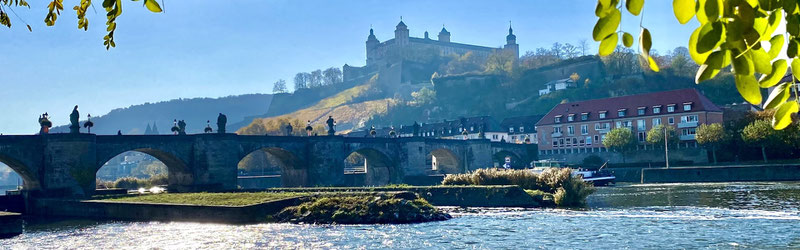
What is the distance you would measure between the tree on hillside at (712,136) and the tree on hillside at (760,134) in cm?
382

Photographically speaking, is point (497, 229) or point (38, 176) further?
point (38, 176)

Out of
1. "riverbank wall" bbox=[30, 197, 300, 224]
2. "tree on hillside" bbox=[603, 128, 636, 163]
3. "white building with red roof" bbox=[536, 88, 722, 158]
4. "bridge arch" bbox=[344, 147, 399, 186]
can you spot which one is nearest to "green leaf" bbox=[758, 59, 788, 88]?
"riverbank wall" bbox=[30, 197, 300, 224]

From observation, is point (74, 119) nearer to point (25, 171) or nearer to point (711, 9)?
point (25, 171)

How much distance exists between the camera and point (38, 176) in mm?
47594

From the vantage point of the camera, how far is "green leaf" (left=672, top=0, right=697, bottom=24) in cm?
261

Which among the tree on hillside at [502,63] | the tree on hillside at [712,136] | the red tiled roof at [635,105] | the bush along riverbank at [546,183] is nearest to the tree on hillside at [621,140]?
the red tiled roof at [635,105]

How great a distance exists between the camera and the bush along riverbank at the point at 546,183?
39.5 m

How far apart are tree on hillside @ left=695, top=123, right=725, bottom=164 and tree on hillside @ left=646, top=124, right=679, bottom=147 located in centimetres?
455

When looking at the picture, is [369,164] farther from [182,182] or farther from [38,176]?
[38,176]

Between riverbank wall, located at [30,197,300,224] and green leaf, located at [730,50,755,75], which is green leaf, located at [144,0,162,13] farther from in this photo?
riverbank wall, located at [30,197,300,224]

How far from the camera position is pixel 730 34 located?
260 cm

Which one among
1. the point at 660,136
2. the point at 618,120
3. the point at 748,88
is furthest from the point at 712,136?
the point at 748,88

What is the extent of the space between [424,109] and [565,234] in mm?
145504

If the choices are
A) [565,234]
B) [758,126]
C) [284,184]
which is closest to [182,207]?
[565,234]
